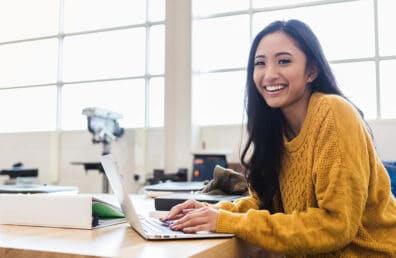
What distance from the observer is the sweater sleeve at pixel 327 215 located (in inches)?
35.9

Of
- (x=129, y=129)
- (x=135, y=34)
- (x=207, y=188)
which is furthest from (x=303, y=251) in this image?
(x=135, y=34)

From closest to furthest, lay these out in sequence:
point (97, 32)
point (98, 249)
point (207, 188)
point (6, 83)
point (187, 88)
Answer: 1. point (98, 249)
2. point (207, 188)
3. point (187, 88)
4. point (97, 32)
5. point (6, 83)

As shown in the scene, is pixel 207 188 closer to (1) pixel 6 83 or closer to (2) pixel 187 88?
(2) pixel 187 88

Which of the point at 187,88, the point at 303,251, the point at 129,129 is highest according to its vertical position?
the point at 187,88

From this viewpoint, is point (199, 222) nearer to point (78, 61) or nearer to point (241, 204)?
point (241, 204)

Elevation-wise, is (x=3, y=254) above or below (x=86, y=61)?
below

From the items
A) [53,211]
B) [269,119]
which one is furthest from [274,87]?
[53,211]

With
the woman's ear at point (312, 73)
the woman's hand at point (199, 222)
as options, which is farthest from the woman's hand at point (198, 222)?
the woman's ear at point (312, 73)

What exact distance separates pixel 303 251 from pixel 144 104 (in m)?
2.64

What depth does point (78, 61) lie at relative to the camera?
3.80 metres

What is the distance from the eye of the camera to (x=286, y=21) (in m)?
1.24

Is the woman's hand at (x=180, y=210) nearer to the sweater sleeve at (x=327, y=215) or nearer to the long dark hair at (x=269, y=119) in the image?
the sweater sleeve at (x=327, y=215)

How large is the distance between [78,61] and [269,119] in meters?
2.79

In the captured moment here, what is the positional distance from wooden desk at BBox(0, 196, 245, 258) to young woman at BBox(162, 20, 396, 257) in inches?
3.8
